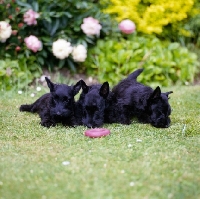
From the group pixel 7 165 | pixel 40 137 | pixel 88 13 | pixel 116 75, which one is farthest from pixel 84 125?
pixel 88 13

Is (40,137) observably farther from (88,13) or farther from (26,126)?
(88,13)

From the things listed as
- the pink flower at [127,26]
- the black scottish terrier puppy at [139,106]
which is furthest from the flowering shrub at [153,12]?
the black scottish terrier puppy at [139,106]

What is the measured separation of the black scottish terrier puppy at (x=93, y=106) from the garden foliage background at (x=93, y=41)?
2.86 m

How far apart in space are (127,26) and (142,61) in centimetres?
88

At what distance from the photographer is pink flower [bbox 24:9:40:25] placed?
28.3ft

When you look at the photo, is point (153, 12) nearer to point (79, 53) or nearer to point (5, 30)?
point (79, 53)

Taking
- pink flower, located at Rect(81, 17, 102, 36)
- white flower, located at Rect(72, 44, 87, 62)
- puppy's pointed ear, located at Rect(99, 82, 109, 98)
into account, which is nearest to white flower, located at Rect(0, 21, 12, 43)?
white flower, located at Rect(72, 44, 87, 62)

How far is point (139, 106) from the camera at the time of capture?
5.99 meters

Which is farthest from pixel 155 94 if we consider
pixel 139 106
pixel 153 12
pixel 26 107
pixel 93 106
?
pixel 153 12

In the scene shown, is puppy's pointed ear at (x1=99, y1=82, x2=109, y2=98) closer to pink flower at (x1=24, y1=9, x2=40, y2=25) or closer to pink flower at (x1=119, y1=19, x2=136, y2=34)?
pink flower at (x1=24, y1=9, x2=40, y2=25)

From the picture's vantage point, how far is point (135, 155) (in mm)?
4582

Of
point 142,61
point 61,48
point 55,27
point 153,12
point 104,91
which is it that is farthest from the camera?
point 153,12

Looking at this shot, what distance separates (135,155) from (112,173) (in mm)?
599

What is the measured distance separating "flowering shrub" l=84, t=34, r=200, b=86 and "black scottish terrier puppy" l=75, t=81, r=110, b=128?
3.23m
